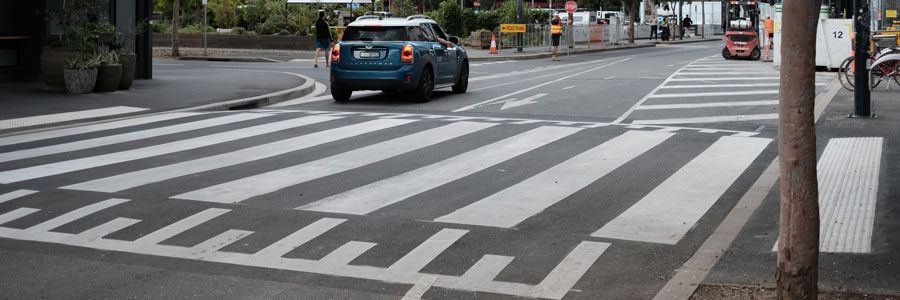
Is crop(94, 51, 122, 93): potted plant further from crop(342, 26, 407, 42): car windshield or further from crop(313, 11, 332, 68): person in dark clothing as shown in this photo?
crop(313, 11, 332, 68): person in dark clothing

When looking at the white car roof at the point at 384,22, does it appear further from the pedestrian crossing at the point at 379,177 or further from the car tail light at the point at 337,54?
the pedestrian crossing at the point at 379,177

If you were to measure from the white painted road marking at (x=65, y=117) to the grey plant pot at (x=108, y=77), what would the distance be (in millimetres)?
2081

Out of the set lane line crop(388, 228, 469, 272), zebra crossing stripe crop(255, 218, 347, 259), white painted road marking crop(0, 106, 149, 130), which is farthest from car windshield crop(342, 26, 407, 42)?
lane line crop(388, 228, 469, 272)

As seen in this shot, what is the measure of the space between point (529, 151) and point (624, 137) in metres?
1.87

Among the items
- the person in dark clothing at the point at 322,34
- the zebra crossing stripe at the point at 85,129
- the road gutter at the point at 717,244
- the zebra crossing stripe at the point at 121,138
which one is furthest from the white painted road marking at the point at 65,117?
the person in dark clothing at the point at 322,34

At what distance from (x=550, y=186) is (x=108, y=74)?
11684 mm

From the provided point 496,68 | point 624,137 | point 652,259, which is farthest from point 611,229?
point 496,68

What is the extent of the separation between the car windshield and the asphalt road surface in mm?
2510

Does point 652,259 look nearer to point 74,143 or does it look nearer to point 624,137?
point 624,137

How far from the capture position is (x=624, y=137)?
1363 centimetres

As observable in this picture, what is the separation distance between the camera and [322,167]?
1109cm

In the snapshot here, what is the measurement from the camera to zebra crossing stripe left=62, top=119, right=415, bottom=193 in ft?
32.4

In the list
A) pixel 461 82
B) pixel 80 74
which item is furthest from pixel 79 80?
pixel 461 82

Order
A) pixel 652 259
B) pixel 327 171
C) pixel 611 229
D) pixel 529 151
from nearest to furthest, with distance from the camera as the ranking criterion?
pixel 652 259
pixel 611 229
pixel 327 171
pixel 529 151
